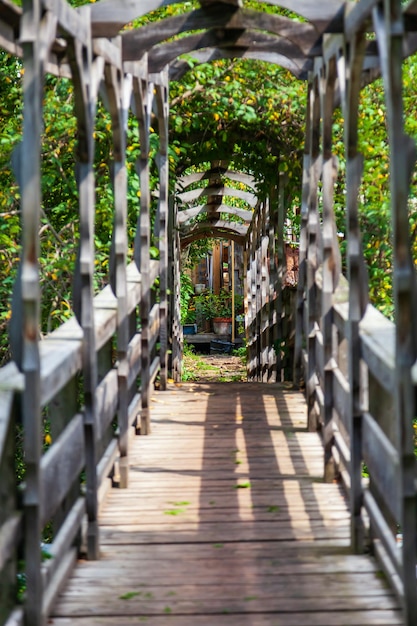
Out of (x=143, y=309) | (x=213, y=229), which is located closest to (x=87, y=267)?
(x=143, y=309)

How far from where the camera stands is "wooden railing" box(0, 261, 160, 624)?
345 centimetres

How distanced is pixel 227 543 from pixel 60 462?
1246mm

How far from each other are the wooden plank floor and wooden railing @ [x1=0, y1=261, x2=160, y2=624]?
20 centimetres

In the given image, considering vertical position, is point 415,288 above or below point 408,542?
above

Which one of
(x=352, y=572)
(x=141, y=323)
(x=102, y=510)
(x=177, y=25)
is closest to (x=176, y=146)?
A: (x=141, y=323)

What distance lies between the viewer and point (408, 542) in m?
A: 3.67

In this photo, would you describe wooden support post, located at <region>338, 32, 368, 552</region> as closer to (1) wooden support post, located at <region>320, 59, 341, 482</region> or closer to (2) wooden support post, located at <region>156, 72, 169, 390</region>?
(1) wooden support post, located at <region>320, 59, 341, 482</region>

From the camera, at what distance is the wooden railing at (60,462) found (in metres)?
3.45

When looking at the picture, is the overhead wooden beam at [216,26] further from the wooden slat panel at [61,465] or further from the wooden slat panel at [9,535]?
the wooden slat panel at [9,535]

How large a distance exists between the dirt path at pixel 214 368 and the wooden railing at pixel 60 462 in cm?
1165

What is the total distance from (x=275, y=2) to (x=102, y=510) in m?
2.93

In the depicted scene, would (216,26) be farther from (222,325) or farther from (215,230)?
(222,325)

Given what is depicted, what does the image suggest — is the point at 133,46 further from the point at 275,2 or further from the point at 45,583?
the point at 45,583

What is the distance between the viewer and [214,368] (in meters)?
22.1
